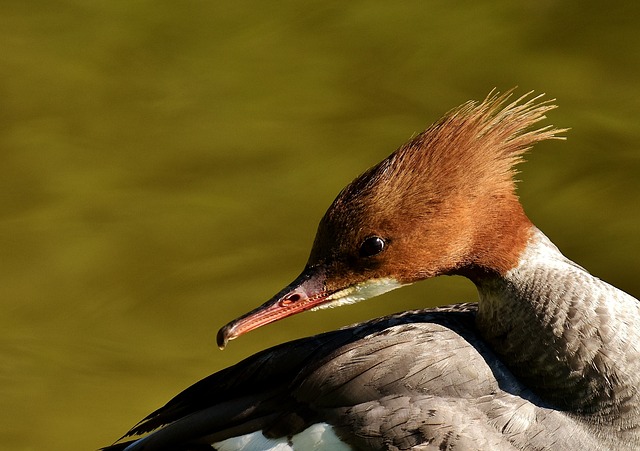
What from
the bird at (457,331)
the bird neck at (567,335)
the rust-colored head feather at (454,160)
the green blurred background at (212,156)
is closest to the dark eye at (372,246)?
the bird at (457,331)

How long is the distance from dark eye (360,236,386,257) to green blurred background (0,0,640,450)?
1.71 m

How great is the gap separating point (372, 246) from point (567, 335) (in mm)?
625

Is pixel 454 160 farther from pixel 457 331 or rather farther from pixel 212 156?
pixel 212 156

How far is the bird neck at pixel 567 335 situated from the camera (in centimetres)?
344

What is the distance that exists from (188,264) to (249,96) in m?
1.29

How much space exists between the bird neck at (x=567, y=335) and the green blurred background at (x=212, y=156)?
1662mm

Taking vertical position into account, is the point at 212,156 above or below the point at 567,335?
above

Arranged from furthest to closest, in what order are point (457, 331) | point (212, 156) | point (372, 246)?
point (212, 156) < point (457, 331) < point (372, 246)

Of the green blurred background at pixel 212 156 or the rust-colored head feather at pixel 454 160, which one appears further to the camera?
the green blurred background at pixel 212 156

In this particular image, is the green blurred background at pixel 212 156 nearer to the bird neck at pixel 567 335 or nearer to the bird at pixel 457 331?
the bird at pixel 457 331

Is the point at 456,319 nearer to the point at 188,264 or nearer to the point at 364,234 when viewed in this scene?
the point at 364,234

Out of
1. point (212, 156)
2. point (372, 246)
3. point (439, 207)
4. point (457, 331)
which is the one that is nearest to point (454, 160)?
point (439, 207)

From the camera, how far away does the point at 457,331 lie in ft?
11.9

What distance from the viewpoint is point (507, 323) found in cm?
355
